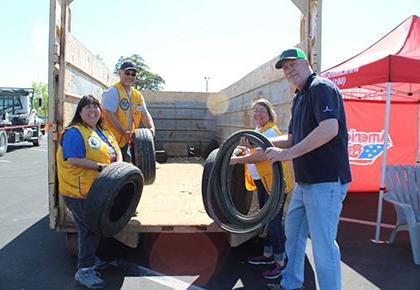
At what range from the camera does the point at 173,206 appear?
17.2ft

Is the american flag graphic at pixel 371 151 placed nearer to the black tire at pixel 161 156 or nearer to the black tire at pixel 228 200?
the black tire at pixel 161 156

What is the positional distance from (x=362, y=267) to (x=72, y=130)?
3.53 m

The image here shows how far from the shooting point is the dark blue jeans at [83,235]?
150 inches

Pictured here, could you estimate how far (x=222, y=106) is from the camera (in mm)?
10672

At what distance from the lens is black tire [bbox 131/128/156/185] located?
479 centimetres

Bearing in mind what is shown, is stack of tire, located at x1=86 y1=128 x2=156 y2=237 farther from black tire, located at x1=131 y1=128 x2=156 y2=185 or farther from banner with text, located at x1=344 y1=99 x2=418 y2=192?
banner with text, located at x1=344 y1=99 x2=418 y2=192

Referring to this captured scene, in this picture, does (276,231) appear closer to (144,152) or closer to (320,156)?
(320,156)

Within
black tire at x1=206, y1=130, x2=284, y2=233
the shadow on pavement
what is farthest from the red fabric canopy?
black tire at x1=206, y1=130, x2=284, y2=233

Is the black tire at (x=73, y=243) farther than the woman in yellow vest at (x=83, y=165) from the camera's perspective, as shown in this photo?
Yes

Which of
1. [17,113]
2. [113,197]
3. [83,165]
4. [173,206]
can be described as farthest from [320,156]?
[17,113]

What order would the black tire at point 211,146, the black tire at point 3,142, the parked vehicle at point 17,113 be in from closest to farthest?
the black tire at point 211,146 < the black tire at point 3,142 < the parked vehicle at point 17,113

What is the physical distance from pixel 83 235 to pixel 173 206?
1.57 metres

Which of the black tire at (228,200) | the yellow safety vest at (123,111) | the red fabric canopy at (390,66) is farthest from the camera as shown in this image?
the red fabric canopy at (390,66)

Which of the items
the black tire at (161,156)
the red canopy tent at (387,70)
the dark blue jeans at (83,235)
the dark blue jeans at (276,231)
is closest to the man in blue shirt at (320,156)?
the dark blue jeans at (276,231)
